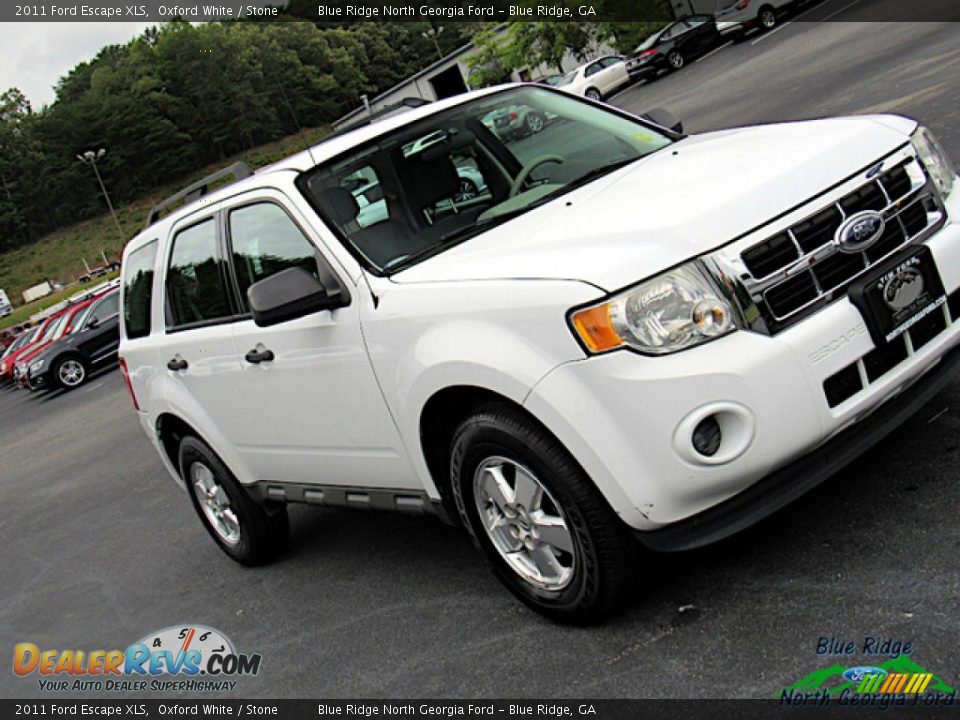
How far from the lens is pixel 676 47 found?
38.6 metres

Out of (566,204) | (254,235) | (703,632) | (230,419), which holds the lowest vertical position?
(703,632)

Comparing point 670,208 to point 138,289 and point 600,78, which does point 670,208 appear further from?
point 600,78

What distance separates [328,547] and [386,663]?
5.89 feet

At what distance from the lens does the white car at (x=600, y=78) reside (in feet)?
130

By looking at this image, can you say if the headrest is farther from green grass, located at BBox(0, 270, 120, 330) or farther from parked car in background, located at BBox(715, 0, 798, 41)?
green grass, located at BBox(0, 270, 120, 330)

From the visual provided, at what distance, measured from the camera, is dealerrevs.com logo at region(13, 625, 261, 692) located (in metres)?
4.95

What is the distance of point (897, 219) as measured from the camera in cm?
377

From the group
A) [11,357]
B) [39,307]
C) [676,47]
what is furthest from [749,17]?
[39,307]

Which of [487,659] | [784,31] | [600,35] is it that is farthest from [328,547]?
[600,35]

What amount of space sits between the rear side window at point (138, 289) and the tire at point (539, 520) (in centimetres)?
283

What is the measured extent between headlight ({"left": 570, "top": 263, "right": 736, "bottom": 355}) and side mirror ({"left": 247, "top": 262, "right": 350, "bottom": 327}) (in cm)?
129

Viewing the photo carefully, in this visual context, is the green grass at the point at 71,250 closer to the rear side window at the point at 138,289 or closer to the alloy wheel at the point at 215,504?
the rear side window at the point at 138,289

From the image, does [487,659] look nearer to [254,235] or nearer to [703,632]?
[703,632]

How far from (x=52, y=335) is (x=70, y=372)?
175 centimetres
